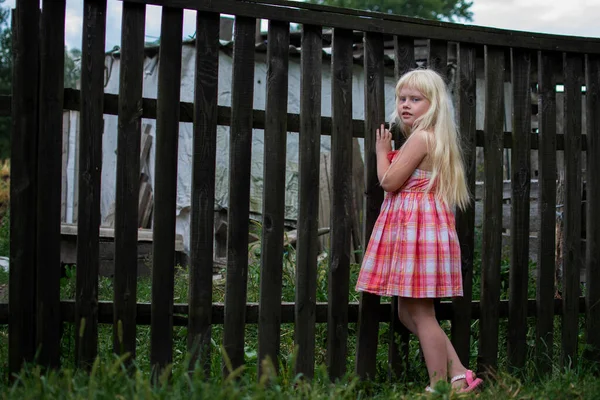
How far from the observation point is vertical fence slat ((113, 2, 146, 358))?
10.6 ft

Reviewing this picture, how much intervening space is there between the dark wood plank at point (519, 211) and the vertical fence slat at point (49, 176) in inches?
95.5

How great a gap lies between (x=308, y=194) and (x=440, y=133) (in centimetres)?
73

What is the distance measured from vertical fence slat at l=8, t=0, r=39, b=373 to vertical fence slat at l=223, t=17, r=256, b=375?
0.90 m

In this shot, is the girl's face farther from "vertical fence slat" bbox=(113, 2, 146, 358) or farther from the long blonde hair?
"vertical fence slat" bbox=(113, 2, 146, 358)

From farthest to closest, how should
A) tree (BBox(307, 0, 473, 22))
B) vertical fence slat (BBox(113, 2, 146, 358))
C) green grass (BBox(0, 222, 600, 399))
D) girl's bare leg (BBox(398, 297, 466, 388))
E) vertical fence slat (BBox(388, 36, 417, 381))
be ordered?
tree (BBox(307, 0, 473, 22)) < vertical fence slat (BBox(388, 36, 417, 381)) < girl's bare leg (BBox(398, 297, 466, 388)) < vertical fence slat (BBox(113, 2, 146, 358)) < green grass (BBox(0, 222, 600, 399))

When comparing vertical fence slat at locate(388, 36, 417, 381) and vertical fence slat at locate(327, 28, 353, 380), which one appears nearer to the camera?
vertical fence slat at locate(327, 28, 353, 380)

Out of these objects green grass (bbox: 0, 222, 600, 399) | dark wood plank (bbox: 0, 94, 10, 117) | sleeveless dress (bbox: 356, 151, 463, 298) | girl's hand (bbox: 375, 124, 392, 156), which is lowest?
green grass (bbox: 0, 222, 600, 399)

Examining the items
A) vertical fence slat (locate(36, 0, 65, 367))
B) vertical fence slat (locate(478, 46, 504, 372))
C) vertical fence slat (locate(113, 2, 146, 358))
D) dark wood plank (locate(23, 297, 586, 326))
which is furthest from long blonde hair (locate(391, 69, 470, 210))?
vertical fence slat (locate(36, 0, 65, 367))

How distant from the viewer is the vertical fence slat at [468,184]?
150 inches

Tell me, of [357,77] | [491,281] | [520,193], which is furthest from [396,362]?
[357,77]

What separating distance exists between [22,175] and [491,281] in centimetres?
250

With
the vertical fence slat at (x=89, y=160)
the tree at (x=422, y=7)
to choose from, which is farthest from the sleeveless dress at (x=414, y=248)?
the tree at (x=422, y=7)

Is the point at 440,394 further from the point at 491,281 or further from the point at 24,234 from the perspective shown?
the point at 24,234

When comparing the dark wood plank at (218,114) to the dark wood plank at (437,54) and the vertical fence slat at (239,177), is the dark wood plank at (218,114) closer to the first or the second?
the vertical fence slat at (239,177)
